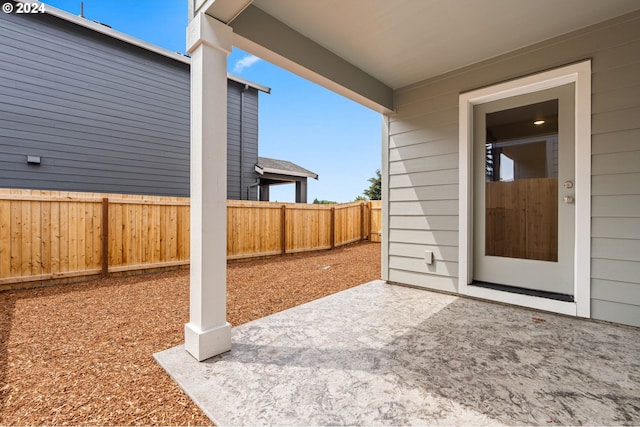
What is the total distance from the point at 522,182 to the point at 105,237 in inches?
208

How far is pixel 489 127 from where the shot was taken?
3.02 metres

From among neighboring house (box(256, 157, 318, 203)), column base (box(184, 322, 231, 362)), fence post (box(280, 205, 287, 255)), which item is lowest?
column base (box(184, 322, 231, 362))

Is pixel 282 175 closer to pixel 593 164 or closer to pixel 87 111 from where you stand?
pixel 87 111

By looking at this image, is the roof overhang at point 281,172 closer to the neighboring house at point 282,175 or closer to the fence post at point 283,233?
the neighboring house at point 282,175

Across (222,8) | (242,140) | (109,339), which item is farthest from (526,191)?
(242,140)

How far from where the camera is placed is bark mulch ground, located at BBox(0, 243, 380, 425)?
135cm

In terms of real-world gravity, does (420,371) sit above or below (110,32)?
below

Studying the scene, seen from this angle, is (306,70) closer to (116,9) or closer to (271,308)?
(271,308)

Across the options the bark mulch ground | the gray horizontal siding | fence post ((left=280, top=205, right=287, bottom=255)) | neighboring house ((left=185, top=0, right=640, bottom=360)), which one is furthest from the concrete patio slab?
the gray horizontal siding

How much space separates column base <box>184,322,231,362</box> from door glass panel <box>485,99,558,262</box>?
271 cm

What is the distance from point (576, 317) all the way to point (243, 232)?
497 cm

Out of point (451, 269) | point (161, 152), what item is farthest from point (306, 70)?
point (161, 152)

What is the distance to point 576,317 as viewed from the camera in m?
2.41

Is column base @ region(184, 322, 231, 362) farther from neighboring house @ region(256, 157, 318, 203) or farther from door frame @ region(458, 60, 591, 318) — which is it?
neighboring house @ region(256, 157, 318, 203)
